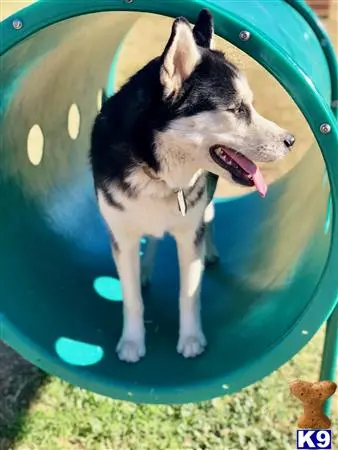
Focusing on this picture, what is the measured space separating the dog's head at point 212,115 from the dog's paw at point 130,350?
113cm

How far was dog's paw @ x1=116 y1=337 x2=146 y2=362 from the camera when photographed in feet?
12.1

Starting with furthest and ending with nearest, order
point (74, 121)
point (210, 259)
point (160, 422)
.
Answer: point (74, 121)
point (210, 259)
point (160, 422)

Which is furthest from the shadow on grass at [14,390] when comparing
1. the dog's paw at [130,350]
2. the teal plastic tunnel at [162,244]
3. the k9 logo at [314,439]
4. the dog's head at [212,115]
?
the dog's head at [212,115]

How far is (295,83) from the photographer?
8.89ft

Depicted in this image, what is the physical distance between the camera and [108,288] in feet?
13.9

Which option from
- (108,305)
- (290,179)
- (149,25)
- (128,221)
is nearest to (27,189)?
(108,305)

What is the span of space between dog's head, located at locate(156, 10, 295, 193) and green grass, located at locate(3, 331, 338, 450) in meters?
1.42

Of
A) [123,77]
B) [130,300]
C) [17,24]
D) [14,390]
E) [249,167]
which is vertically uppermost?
[17,24]

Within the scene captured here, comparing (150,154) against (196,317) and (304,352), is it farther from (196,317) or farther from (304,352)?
(304,352)

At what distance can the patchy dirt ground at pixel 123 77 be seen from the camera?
3850 millimetres

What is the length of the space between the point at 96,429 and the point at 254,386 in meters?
0.88

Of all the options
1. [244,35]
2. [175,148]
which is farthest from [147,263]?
[244,35]

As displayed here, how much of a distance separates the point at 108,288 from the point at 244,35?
1.94 meters

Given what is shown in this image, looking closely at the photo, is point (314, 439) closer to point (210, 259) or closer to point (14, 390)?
point (210, 259)
